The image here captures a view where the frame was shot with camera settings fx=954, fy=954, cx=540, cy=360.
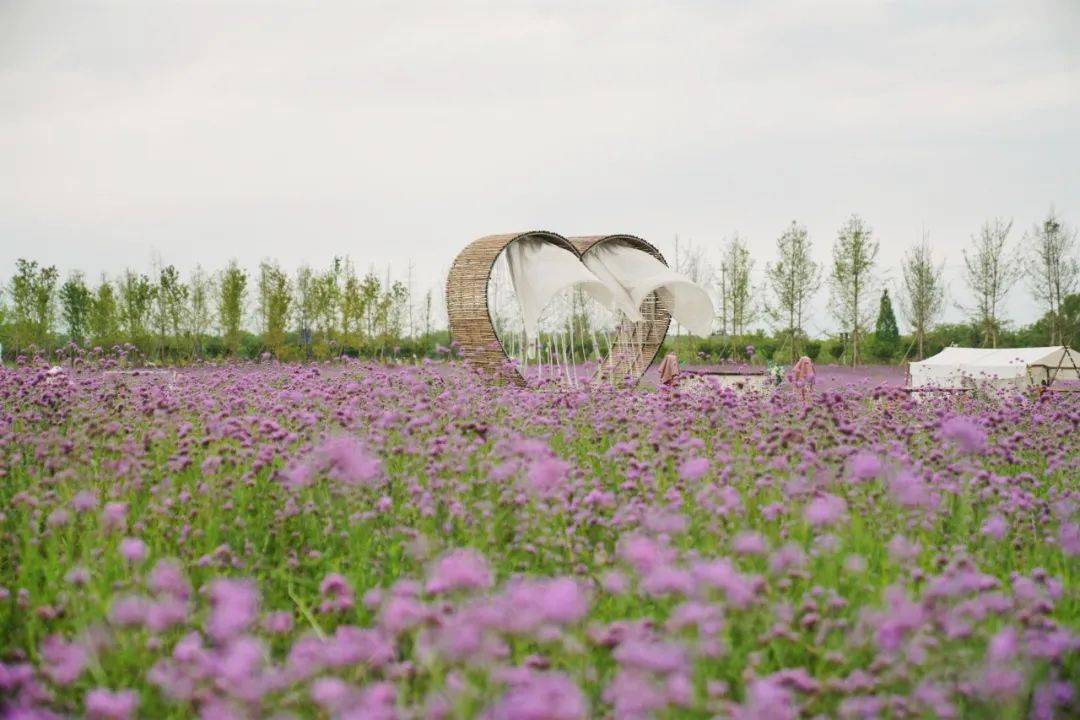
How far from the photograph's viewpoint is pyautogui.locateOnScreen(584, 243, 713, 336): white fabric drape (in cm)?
2131

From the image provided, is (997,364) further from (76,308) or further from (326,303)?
(76,308)

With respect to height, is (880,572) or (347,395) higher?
(347,395)

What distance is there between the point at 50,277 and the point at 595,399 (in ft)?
136

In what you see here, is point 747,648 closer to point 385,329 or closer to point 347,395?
point 347,395

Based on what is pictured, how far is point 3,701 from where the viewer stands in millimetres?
2588

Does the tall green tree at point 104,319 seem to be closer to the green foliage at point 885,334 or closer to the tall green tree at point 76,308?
the tall green tree at point 76,308

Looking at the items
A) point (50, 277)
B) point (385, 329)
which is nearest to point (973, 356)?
point (385, 329)

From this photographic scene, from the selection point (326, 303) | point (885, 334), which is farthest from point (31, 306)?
point (885, 334)

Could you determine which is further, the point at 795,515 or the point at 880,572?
the point at 795,515

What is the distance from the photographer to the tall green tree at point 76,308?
44.2m

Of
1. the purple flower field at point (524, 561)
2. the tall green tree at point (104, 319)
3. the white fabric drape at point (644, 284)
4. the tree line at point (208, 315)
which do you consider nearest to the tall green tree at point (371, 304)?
the tree line at point (208, 315)

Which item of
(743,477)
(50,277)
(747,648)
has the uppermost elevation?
(50,277)

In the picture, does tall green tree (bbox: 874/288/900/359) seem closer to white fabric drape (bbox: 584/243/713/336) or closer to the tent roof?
the tent roof

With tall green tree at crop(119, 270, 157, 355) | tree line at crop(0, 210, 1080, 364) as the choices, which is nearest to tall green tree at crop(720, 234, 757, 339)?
tree line at crop(0, 210, 1080, 364)
